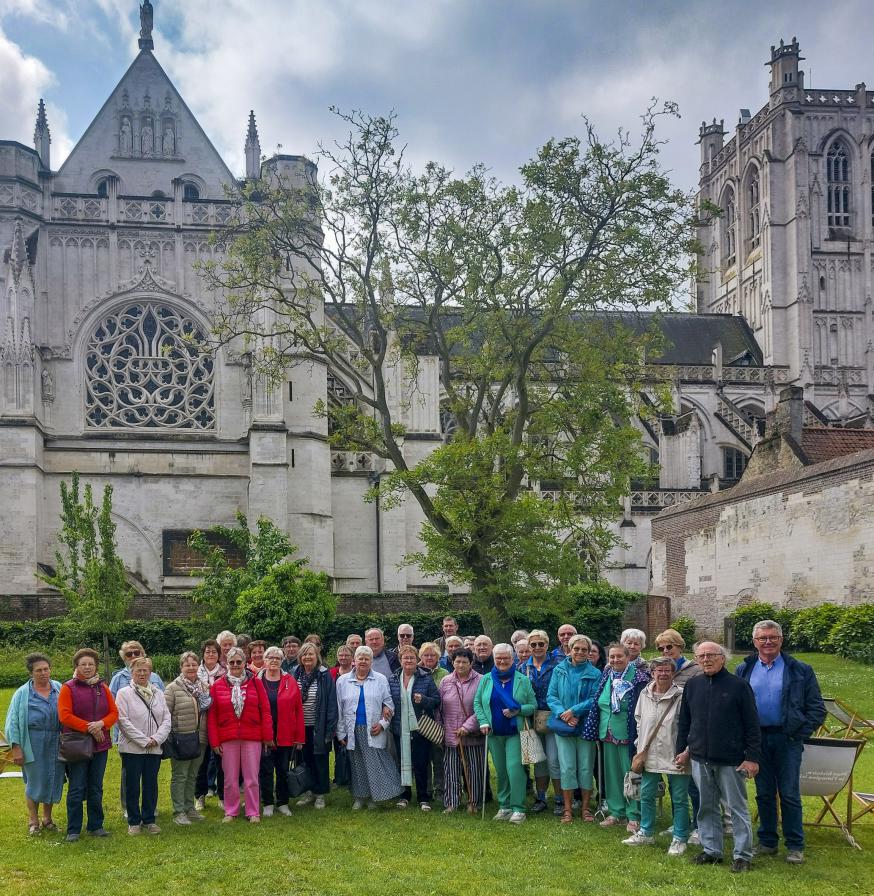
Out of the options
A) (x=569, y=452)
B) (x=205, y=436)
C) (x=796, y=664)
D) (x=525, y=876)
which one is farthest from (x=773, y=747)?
(x=205, y=436)

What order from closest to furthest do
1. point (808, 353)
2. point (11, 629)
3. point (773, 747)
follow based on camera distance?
point (773, 747), point (11, 629), point (808, 353)

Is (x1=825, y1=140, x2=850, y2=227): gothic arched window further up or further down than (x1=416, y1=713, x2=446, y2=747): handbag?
further up

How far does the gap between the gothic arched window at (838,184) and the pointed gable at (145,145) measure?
30.6 m

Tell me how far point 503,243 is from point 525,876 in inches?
549

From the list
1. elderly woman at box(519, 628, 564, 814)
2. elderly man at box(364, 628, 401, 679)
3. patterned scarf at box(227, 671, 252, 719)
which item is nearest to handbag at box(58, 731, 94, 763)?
patterned scarf at box(227, 671, 252, 719)

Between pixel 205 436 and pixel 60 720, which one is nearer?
pixel 60 720

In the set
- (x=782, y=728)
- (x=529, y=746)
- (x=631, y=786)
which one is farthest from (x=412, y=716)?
(x=782, y=728)

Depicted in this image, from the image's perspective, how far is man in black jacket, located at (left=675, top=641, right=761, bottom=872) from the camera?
734 centimetres

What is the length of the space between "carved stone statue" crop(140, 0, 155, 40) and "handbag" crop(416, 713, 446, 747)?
3110 centimetres

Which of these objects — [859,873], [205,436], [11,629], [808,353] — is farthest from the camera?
[808,353]

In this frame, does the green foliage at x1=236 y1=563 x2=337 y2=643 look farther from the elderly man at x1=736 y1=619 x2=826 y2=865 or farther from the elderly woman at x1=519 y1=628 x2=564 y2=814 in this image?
the elderly man at x1=736 y1=619 x2=826 y2=865

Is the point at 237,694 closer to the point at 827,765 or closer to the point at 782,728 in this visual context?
the point at 782,728

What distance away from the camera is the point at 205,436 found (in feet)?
103

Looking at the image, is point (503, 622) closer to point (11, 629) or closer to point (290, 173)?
point (11, 629)
